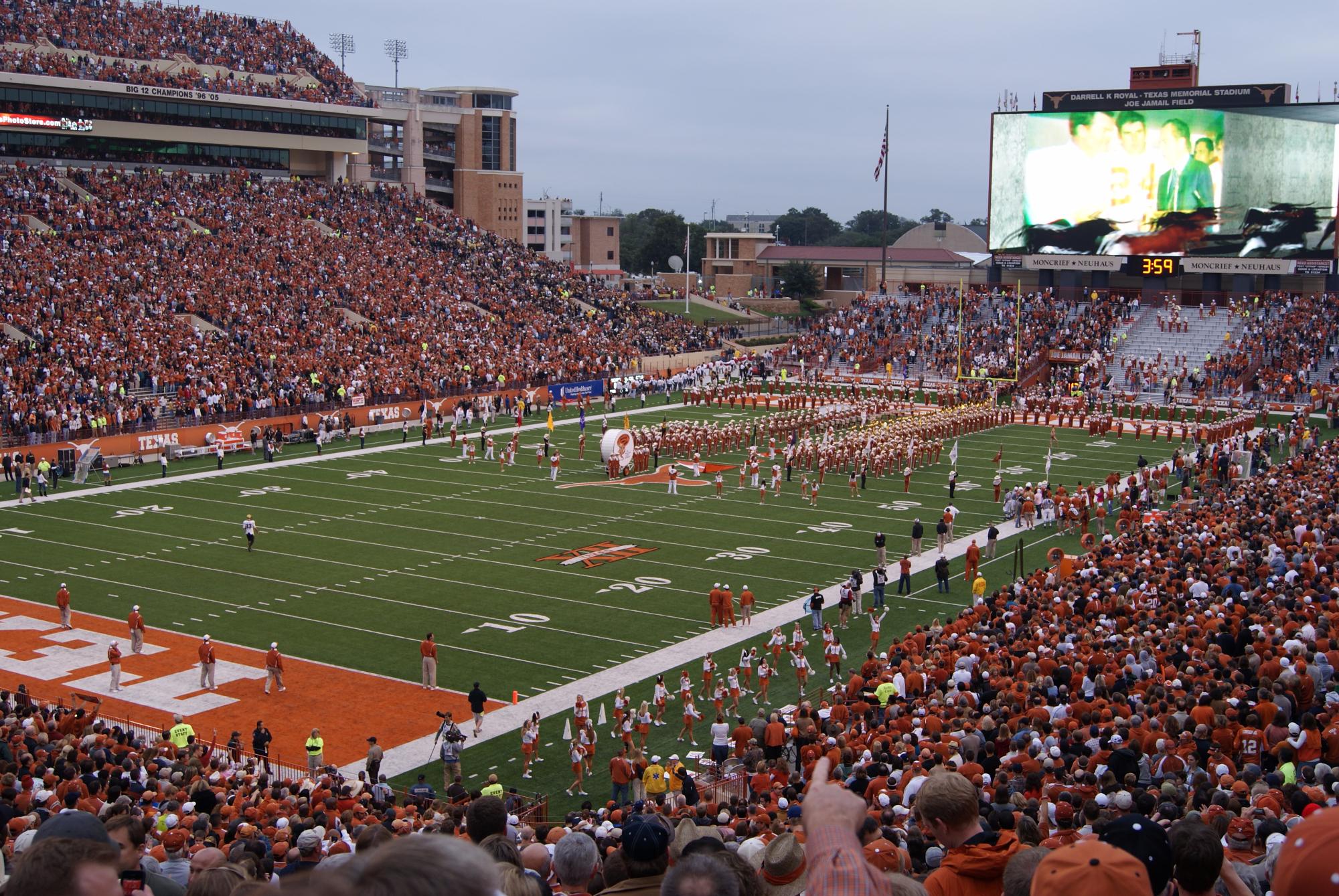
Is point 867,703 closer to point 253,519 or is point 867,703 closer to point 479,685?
point 479,685

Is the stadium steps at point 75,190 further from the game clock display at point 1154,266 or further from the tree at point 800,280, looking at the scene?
the tree at point 800,280

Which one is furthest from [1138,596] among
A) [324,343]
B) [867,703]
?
[324,343]

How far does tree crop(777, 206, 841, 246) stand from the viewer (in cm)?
16012

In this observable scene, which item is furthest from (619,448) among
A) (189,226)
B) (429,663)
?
(189,226)

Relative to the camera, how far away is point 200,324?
41.1 m

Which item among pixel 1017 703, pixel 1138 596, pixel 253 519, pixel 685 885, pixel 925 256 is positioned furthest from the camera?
pixel 925 256

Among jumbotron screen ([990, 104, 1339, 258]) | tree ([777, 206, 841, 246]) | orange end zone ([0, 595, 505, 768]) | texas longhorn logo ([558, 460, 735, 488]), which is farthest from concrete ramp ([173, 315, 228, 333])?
tree ([777, 206, 841, 246])

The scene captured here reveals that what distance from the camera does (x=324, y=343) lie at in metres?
42.7

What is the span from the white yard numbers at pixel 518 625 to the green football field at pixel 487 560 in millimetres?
40

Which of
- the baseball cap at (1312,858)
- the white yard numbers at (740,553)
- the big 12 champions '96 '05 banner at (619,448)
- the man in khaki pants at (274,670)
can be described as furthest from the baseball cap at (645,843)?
the big 12 champions '96 '05 banner at (619,448)

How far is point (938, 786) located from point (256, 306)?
4195cm

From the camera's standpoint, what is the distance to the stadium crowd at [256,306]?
3638 cm

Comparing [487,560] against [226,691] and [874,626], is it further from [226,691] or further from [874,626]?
[874,626]

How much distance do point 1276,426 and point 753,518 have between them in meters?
20.3
